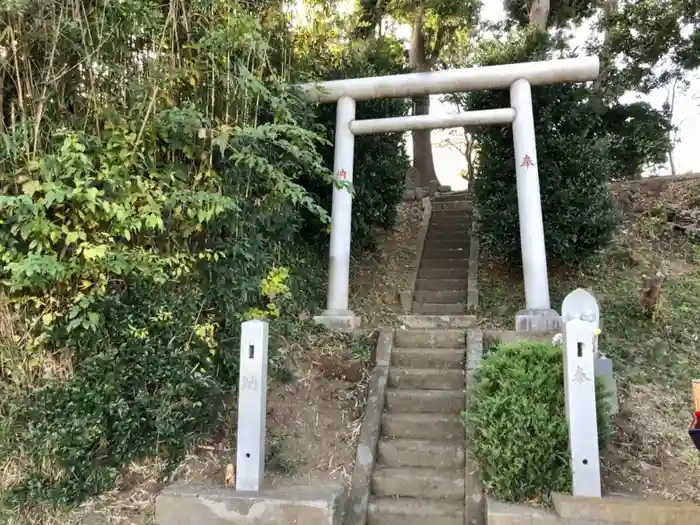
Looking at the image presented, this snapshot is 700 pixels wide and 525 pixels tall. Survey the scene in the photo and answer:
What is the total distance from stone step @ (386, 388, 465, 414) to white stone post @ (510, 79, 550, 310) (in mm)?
1883

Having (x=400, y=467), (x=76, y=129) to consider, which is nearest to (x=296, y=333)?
(x=400, y=467)

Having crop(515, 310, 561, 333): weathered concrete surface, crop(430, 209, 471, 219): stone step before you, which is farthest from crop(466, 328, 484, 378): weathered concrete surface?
crop(430, 209, 471, 219): stone step

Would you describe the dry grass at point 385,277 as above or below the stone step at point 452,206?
below

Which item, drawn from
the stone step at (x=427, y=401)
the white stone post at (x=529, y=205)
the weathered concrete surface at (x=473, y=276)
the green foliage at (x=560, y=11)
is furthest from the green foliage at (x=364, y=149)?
the green foliage at (x=560, y=11)

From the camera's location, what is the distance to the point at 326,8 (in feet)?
24.1

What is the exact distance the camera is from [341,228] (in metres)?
6.98

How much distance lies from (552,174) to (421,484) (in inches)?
199

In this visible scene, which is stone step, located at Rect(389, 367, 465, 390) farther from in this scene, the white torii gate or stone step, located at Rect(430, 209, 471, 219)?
stone step, located at Rect(430, 209, 471, 219)

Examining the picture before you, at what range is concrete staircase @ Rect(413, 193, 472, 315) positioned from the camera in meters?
7.93

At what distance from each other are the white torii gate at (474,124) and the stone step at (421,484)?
2.32m

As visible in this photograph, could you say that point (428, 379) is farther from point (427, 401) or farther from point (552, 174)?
point (552, 174)

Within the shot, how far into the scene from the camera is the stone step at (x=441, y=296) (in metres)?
7.98

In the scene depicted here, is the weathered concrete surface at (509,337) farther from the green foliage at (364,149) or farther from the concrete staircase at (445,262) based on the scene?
the green foliage at (364,149)

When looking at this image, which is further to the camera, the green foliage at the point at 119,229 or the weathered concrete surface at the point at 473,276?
the weathered concrete surface at the point at 473,276
